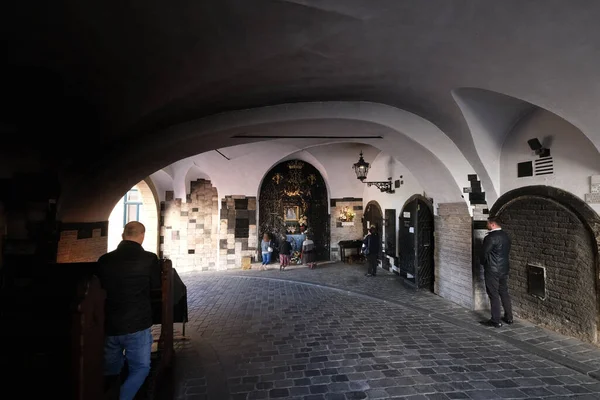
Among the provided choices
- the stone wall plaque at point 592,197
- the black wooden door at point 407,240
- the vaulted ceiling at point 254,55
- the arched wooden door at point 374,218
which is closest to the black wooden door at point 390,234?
the arched wooden door at point 374,218

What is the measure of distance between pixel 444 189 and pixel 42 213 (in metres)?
6.52

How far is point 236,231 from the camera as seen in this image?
32.6 feet

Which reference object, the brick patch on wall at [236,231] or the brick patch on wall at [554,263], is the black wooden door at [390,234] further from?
the brick patch on wall at [236,231]

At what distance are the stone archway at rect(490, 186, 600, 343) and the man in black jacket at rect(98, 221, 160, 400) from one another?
5.21 meters

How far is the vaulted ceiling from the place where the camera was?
2125 millimetres

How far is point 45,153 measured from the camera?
330 cm

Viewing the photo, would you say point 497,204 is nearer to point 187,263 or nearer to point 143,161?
point 143,161

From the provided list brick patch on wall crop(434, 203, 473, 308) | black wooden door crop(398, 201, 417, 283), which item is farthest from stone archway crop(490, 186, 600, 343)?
black wooden door crop(398, 201, 417, 283)

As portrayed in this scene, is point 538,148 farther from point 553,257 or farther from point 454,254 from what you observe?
point 454,254

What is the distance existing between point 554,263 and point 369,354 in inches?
124

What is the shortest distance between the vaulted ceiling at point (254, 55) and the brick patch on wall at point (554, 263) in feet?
4.79

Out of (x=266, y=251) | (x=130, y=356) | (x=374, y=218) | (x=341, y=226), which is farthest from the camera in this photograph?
(x=341, y=226)

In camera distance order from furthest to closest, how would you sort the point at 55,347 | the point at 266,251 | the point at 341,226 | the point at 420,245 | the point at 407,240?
the point at 341,226
the point at 266,251
the point at 407,240
the point at 420,245
the point at 55,347

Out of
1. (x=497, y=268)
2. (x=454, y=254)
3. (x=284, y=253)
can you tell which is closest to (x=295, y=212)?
(x=284, y=253)
